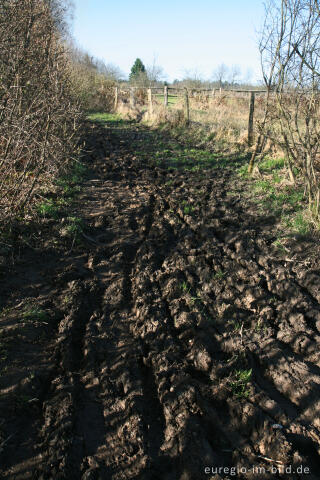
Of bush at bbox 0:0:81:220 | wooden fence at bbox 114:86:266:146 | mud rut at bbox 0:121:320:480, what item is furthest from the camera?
wooden fence at bbox 114:86:266:146

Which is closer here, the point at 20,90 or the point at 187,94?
the point at 20,90

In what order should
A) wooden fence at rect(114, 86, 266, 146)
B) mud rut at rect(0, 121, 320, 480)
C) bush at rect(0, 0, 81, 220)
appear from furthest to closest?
1. wooden fence at rect(114, 86, 266, 146)
2. bush at rect(0, 0, 81, 220)
3. mud rut at rect(0, 121, 320, 480)

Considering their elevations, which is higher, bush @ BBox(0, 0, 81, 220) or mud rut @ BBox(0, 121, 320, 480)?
bush @ BBox(0, 0, 81, 220)

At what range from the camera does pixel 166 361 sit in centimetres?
323

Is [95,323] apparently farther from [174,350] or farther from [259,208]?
[259,208]

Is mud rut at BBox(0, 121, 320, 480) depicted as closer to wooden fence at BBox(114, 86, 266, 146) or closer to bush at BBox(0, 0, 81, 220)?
bush at BBox(0, 0, 81, 220)

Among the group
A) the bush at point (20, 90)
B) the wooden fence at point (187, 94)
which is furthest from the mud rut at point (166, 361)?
the wooden fence at point (187, 94)

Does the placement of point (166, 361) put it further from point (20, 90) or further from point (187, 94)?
point (187, 94)

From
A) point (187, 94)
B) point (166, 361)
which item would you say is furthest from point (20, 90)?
point (187, 94)

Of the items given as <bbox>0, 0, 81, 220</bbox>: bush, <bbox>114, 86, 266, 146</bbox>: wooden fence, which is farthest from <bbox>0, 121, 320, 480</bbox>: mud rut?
<bbox>114, 86, 266, 146</bbox>: wooden fence

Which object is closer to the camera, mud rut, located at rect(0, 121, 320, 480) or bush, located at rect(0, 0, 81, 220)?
mud rut, located at rect(0, 121, 320, 480)

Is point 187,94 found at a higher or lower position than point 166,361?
higher

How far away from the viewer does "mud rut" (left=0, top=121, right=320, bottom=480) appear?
2490 millimetres

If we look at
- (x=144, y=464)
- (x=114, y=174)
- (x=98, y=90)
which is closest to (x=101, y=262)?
(x=144, y=464)
